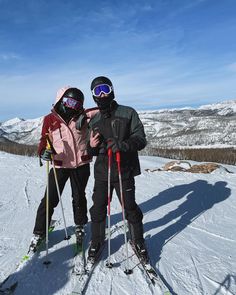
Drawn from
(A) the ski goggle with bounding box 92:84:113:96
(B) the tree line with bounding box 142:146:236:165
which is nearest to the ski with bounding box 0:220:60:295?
(A) the ski goggle with bounding box 92:84:113:96

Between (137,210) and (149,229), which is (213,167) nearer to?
(149,229)

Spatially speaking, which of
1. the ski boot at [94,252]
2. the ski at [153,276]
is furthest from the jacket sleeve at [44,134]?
the ski at [153,276]

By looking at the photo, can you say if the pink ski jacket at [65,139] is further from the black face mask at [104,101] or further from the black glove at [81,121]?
the black face mask at [104,101]

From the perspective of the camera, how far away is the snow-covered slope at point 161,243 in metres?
3.93

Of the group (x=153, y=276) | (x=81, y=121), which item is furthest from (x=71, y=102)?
(x=153, y=276)

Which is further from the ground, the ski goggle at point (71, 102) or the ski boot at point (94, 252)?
the ski goggle at point (71, 102)

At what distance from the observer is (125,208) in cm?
438

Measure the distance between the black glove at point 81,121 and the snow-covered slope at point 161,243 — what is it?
1855mm

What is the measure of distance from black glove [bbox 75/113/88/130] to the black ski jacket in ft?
0.45

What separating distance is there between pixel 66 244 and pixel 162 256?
4.89 ft

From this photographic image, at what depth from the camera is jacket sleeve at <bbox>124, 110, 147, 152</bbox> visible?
161 inches

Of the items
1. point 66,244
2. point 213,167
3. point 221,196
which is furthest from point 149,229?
point 213,167

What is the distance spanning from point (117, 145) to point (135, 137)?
27 centimetres

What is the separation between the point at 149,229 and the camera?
5988 mm
